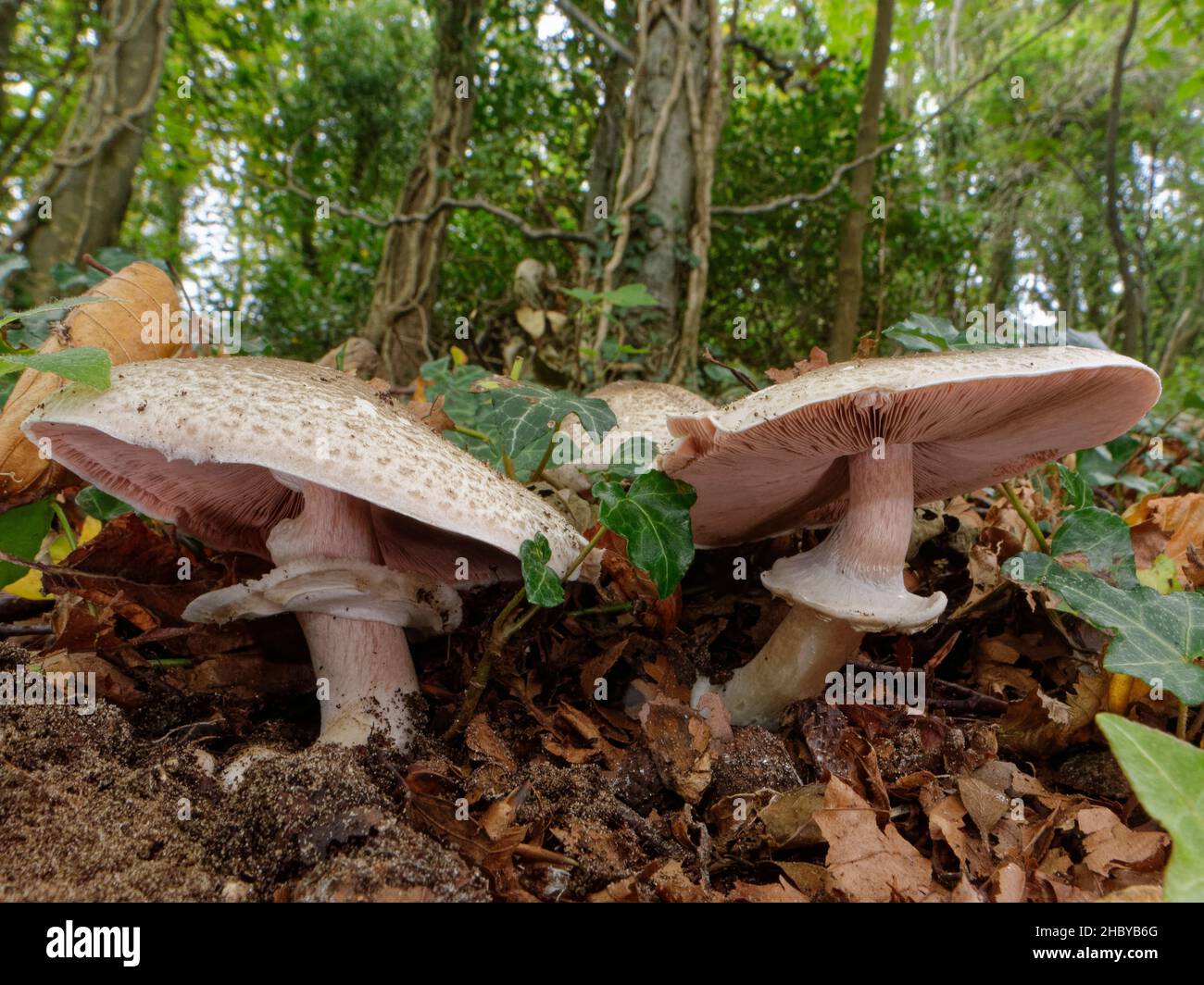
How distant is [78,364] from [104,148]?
772cm

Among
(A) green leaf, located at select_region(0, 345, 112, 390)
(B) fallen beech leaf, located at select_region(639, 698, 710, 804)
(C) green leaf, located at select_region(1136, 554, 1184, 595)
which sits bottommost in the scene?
(B) fallen beech leaf, located at select_region(639, 698, 710, 804)

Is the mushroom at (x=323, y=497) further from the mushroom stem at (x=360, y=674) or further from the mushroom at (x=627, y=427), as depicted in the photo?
the mushroom at (x=627, y=427)

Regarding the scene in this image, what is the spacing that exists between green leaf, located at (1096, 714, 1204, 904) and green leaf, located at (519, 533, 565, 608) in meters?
1.01

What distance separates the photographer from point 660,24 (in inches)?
182

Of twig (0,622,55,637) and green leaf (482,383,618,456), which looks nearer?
green leaf (482,383,618,456)

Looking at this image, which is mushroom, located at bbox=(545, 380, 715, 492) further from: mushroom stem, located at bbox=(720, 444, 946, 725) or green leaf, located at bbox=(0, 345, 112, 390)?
green leaf, located at bbox=(0, 345, 112, 390)

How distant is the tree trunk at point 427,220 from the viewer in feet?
18.4

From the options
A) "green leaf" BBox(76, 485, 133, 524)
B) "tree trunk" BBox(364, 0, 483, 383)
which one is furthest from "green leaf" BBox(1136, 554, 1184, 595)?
"tree trunk" BBox(364, 0, 483, 383)

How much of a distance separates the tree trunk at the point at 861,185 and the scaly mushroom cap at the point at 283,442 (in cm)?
369

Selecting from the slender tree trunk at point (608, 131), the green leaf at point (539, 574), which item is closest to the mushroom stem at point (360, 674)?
the green leaf at point (539, 574)

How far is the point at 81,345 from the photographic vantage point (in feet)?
6.91

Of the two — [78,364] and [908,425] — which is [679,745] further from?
[78,364]

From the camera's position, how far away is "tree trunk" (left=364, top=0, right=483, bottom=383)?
5602mm
